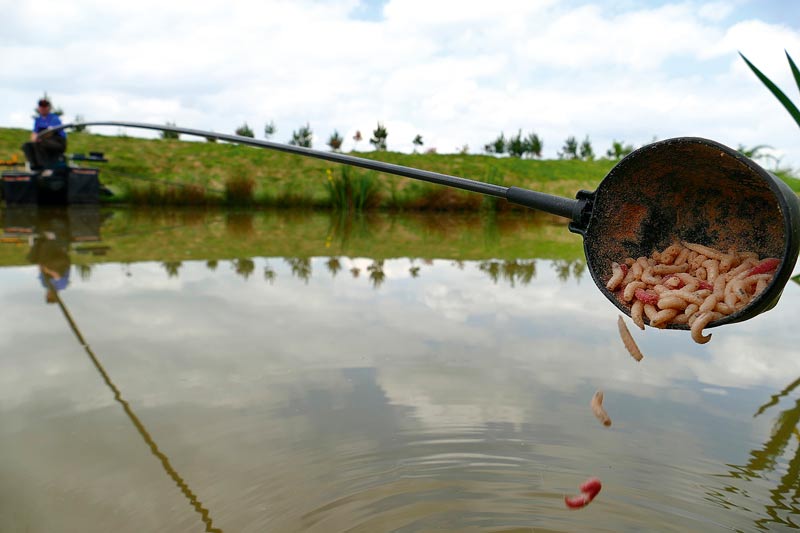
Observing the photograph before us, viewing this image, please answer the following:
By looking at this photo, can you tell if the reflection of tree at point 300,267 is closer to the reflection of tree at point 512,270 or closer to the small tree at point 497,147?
the reflection of tree at point 512,270

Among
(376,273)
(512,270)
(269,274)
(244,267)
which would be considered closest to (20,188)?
(244,267)

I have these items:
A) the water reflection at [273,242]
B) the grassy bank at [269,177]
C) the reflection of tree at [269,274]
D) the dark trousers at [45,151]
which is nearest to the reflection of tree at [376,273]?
the water reflection at [273,242]

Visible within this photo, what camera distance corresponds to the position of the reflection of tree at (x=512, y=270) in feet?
12.7

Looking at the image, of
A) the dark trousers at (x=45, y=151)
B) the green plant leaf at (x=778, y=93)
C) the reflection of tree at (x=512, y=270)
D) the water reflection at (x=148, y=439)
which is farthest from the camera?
the dark trousers at (x=45, y=151)

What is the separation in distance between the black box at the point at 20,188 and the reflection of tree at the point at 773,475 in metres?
8.65

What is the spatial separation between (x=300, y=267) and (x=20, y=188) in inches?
238

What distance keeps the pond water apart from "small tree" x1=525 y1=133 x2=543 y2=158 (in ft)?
35.4

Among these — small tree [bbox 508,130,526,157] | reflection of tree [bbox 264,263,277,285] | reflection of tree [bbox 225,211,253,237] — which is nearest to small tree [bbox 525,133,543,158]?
small tree [bbox 508,130,526,157]

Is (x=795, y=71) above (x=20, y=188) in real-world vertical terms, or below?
above

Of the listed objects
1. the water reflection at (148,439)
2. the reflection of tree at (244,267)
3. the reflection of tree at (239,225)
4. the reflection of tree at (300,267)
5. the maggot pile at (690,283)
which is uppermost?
the maggot pile at (690,283)

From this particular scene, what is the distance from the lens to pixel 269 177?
10.7 meters

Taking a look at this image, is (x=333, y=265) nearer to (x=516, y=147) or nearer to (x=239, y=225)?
(x=239, y=225)

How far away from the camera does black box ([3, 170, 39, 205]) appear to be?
8215 millimetres

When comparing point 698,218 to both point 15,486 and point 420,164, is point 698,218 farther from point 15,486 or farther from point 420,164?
point 420,164
